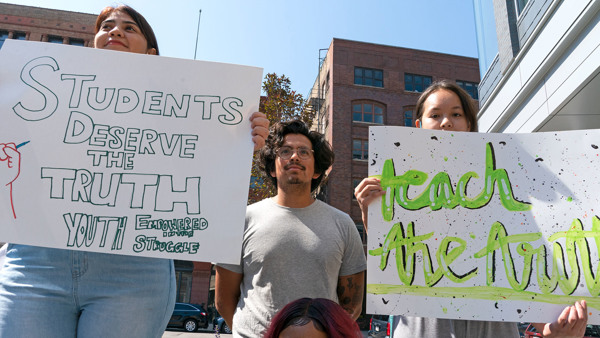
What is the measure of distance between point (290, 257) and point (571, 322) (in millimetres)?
1323

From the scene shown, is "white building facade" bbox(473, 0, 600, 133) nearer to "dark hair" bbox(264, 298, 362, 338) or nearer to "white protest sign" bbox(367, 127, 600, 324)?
"white protest sign" bbox(367, 127, 600, 324)

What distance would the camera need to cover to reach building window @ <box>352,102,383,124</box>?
2808cm

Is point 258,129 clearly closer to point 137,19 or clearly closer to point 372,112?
point 137,19

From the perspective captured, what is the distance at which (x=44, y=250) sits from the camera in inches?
72.7

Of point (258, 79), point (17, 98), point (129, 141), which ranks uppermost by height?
point (258, 79)

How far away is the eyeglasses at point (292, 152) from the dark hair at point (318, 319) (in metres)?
1.28

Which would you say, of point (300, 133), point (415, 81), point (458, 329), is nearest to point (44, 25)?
point (415, 81)

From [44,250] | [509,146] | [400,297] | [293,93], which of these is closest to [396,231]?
[400,297]

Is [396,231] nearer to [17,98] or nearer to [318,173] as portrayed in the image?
[318,173]

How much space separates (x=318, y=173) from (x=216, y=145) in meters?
0.98

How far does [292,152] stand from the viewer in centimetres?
266

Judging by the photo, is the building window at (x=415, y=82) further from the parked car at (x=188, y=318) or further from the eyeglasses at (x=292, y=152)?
the eyeglasses at (x=292, y=152)

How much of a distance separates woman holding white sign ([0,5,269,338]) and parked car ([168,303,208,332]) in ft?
55.7

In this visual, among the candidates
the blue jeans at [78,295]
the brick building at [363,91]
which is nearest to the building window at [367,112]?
the brick building at [363,91]
